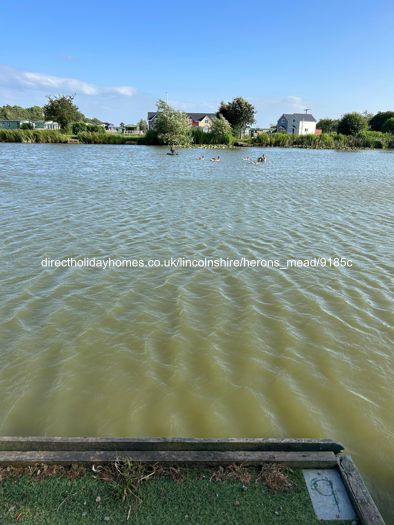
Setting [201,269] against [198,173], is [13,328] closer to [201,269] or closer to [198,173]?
[201,269]

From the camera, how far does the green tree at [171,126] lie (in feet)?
186

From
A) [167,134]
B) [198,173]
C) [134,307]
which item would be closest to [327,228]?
[134,307]

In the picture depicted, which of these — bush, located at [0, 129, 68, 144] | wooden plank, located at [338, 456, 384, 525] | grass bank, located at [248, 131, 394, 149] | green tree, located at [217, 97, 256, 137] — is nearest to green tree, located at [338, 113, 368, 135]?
grass bank, located at [248, 131, 394, 149]

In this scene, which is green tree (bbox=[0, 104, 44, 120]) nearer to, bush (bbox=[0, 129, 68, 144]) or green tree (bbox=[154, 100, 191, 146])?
bush (bbox=[0, 129, 68, 144])

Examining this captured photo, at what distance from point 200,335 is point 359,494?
3.13 m

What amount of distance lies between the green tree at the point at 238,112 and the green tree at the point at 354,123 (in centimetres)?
1849

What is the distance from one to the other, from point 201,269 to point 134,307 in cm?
226

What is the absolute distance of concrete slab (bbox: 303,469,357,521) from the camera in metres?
2.98

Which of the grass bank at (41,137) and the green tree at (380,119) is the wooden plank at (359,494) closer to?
the grass bank at (41,137)

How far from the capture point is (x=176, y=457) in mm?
3295

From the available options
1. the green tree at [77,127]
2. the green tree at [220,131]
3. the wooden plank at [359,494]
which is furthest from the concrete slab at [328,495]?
the green tree at [77,127]

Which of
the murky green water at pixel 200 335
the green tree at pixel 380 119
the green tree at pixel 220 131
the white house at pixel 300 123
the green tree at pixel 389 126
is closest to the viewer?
the murky green water at pixel 200 335

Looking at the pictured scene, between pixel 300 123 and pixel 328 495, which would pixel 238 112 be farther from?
pixel 328 495

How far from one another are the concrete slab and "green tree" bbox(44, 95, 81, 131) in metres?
76.0
